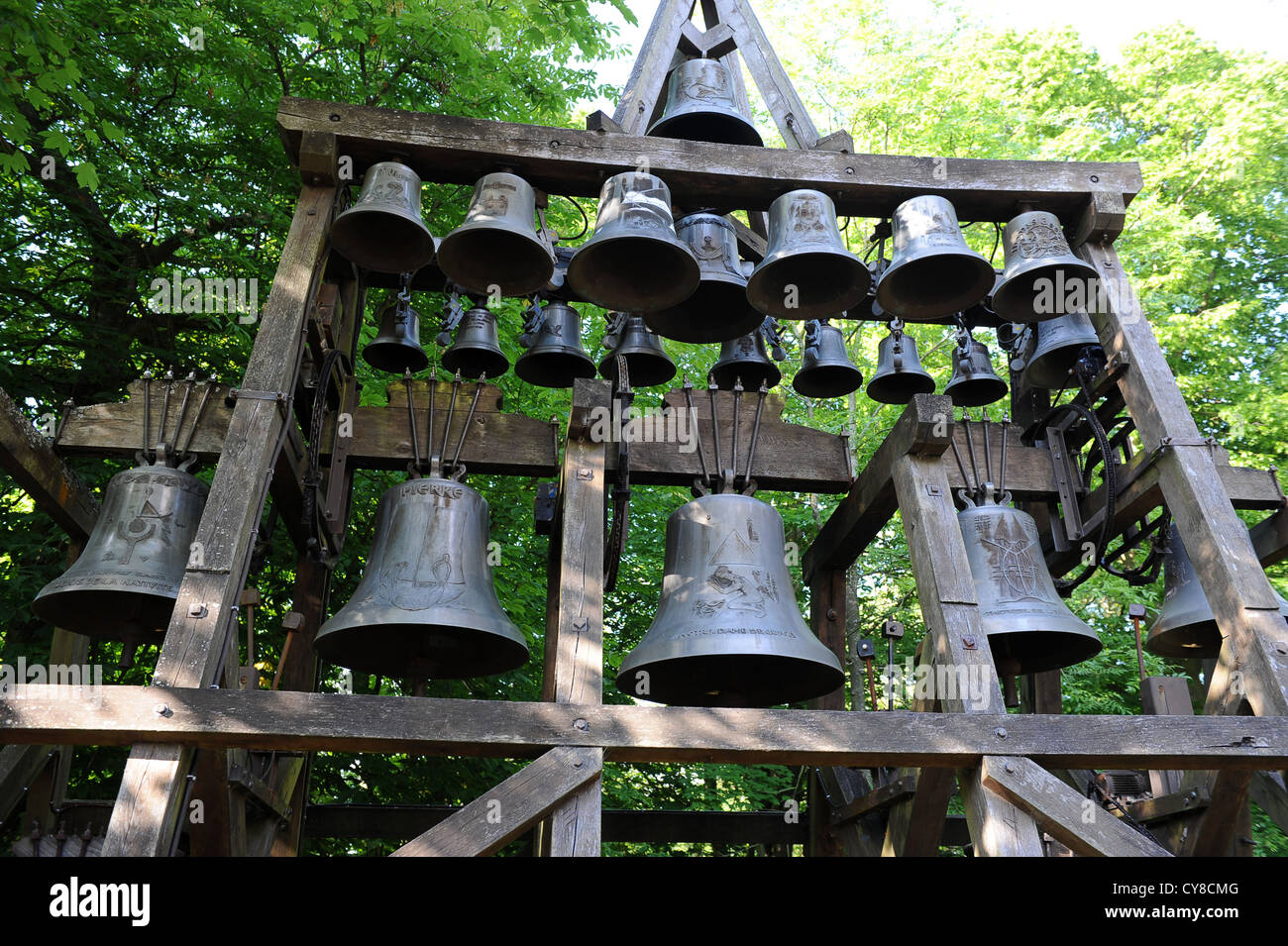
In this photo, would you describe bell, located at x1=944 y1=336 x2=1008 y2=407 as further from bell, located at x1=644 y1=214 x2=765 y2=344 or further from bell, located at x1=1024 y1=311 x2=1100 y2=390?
bell, located at x1=644 y1=214 x2=765 y2=344

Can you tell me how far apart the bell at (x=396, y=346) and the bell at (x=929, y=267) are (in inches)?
115

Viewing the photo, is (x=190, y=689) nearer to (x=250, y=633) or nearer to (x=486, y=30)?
(x=250, y=633)

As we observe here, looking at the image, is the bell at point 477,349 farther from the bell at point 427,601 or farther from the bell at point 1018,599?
the bell at point 1018,599

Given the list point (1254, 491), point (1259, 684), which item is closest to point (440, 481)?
point (1259, 684)

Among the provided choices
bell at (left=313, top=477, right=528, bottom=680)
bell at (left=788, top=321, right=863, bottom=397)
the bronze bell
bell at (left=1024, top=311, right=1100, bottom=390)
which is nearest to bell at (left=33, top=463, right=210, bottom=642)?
bell at (left=313, top=477, right=528, bottom=680)

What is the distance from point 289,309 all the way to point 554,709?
239 centimetres

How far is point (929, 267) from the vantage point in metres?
5.92

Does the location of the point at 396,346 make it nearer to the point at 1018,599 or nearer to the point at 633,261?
the point at 633,261

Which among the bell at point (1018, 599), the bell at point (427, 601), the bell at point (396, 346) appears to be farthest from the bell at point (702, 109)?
the bell at point (1018, 599)

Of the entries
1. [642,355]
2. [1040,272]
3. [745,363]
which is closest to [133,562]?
[642,355]

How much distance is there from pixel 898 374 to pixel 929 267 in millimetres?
1074

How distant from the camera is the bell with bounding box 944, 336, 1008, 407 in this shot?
7.03m

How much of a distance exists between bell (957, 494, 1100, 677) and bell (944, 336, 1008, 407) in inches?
50.4
